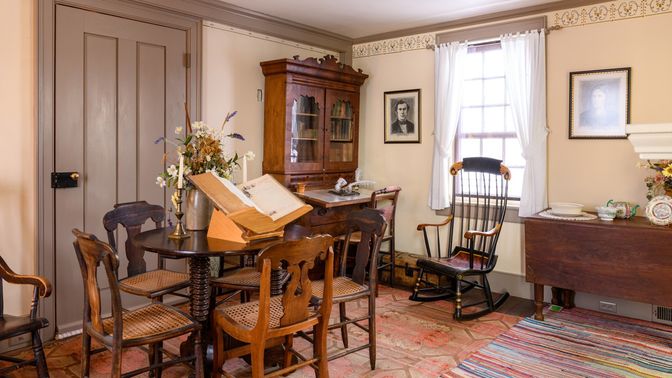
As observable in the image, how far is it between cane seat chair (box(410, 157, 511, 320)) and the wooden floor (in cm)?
16

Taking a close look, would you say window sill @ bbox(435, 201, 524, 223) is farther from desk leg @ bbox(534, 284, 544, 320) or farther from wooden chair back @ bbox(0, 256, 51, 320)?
wooden chair back @ bbox(0, 256, 51, 320)

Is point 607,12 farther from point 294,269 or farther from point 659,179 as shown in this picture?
point 294,269

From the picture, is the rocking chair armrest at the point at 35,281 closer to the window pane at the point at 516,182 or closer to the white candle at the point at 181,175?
the white candle at the point at 181,175

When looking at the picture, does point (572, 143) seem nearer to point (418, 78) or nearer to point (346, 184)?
point (418, 78)

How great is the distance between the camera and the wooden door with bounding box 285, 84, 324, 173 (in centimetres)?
453

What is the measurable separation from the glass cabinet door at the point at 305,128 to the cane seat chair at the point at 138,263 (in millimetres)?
1685

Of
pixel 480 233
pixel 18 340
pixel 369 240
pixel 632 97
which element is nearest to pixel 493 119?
pixel 632 97

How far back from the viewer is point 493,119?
4.56 m

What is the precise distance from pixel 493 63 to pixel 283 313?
10.9ft

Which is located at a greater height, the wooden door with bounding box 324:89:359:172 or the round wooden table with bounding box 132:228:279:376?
the wooden door with bounding box 324:89:359:172

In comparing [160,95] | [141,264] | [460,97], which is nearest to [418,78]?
[460,97]

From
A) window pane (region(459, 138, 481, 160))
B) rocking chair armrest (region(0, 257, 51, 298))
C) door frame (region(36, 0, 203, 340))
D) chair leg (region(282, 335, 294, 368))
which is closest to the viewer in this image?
rocking chair armrest (region(0, 257, 51, 298))

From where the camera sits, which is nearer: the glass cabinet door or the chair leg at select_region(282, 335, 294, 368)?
the chair leg at select_region(282, 335, 294, 368)

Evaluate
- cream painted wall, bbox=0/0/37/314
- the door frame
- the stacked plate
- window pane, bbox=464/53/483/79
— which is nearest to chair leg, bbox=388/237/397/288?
the stacked plate
